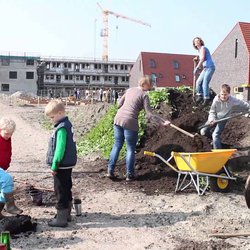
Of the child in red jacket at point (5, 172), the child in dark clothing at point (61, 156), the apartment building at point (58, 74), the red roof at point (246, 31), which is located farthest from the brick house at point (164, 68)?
the child in dark clothing at point (61, 156)

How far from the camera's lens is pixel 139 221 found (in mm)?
5711

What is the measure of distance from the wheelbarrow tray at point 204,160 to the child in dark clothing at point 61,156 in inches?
70.8

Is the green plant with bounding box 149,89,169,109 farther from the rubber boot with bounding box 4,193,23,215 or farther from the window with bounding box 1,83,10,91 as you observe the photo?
the window with bounding box 1,83,10,91

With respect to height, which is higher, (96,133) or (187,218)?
(96,133)

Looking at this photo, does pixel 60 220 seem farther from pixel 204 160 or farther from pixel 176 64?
pixel 176 64

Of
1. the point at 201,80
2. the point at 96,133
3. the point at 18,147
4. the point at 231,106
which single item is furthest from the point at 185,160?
the point at 18,147

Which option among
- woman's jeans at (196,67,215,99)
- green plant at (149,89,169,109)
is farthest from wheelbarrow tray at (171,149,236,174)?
green plant at (149,89,169,109)

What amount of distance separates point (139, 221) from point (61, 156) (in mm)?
1289

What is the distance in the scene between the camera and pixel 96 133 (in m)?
12.0

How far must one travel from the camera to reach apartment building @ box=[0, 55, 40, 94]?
84.4 m

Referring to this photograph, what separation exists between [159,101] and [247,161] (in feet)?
9.95

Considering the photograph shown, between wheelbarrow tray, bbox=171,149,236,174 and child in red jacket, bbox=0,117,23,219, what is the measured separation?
239cm

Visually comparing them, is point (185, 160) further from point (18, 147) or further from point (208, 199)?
point (18, 147)

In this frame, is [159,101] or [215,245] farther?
[159,101]
